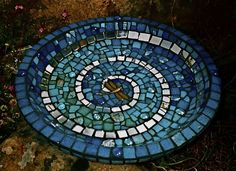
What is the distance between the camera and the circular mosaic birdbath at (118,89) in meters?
2.61

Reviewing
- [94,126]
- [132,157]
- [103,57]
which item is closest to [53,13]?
[103,57]

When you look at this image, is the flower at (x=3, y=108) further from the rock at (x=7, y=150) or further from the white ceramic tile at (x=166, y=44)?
the white ceramic tile at (x=166, y=44)

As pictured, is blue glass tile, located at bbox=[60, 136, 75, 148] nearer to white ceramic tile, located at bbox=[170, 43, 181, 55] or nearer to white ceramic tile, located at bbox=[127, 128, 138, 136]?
white ceramic tile, located at bbox=[127, 128, 138, 136]

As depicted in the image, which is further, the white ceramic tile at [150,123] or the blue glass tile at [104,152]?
the white ceramic tile at [150,123]

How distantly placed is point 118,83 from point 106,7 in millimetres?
1045

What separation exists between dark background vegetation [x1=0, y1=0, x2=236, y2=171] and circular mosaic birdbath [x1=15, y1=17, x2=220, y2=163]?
0.93ft

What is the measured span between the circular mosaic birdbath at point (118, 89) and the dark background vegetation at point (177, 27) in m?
0.28

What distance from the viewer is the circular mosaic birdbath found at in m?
2.61

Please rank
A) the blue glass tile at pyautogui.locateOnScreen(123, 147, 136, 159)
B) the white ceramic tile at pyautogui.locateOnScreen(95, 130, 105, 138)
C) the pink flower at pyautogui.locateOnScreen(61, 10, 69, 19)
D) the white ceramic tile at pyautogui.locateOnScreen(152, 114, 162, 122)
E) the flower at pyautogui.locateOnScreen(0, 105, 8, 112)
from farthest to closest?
1. the pink flower at pyautogui.locateOnScreen(61, 10, 69, 19)
2. the flower at pyautogui.locateOnScreen(0, 105, 8, 112)
3. the white ceramic tile at pyautogui.locateOnScreen(152, 114, 162, 122)
4. the white ceramic tile at pyautogui.locateOnScreen(95, 130, 105, 138)
5. the blue glass tile at pyautogui.locateOnScreen(123, 147, 136, 159)

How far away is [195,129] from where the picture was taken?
2.60 metres

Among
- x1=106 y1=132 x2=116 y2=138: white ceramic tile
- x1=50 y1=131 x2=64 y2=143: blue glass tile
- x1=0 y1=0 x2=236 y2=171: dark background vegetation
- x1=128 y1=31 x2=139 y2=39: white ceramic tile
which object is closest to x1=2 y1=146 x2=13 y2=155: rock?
x1=0 y1=0 x2=236 y2=171: dark background vegetation

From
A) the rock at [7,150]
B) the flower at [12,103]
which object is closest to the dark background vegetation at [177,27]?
the flower at [12,103]

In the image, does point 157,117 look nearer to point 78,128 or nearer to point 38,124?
point 78,128

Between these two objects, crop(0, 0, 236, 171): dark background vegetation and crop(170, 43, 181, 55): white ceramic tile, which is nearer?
crop(0, 0, 236, 171): dark background vegetation
